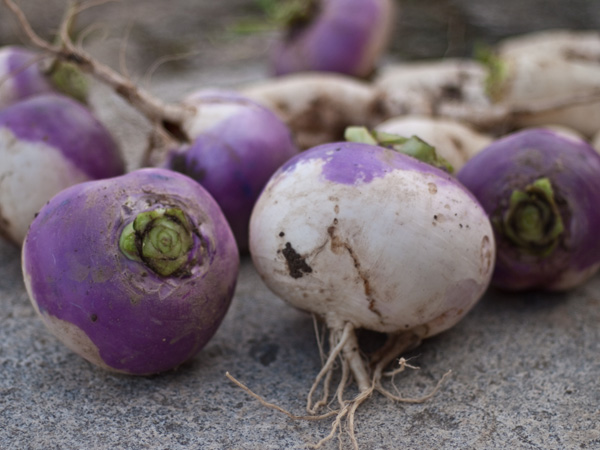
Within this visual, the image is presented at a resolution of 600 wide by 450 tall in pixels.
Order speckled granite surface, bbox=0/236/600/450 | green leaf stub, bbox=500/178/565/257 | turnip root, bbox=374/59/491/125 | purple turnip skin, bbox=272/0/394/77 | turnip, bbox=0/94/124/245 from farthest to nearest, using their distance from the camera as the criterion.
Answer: purple turnip skin, bbox=272/0/394/77 → turnip root, bbox=374/59/491/125 → turnip, bbox=0/94/124/245 → green leaf stub, bbox=500/178/565/257 → speckled granite surface, bbox=0/236/600/450

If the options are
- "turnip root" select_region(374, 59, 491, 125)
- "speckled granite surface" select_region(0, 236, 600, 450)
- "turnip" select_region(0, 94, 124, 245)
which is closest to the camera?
"speckled granite surface" select_region(0, 236, 600, 450)

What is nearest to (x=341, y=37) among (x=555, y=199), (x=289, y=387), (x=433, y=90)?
(x=433, y=90)

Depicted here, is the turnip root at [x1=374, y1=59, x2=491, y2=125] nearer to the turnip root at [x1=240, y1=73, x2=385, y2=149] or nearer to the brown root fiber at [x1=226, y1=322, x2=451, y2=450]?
the turnip root at [x1=240, y1=73, x2=385, y2=149]

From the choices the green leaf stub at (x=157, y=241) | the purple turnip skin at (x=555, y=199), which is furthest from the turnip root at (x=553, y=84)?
the green leaf stub at (x=157, y=241)

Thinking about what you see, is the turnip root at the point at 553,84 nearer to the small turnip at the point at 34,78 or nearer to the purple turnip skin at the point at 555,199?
the purple turnip skin at the point at 555,199

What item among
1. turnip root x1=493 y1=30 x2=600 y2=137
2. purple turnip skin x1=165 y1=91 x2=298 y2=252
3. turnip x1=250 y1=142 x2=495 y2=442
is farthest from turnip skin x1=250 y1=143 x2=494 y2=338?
turnip root x1=493 y1=30 x2=600 y2=137

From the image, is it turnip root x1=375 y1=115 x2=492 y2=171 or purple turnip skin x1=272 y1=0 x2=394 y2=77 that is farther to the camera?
purple turnip skin x1=272 y1=0 x2=394 y2=77

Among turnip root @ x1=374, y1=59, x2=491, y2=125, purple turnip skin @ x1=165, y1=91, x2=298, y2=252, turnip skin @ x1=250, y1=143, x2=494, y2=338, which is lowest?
turnip root @ x1=374, y1=59, x2=491, y2=125
